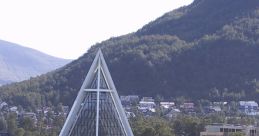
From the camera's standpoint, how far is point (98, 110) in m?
56.2

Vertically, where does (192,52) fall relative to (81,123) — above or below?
above

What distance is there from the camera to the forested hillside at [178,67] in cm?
13362

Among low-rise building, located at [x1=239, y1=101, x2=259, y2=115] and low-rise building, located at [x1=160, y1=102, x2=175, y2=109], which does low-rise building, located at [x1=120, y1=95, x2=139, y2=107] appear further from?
low-rise building, located at [x1=239, y1=101, x2=259, y2=115]

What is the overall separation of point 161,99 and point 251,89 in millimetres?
13447

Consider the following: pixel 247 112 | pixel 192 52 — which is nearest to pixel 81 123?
pixel 247 112

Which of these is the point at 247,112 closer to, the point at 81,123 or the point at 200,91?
the point at 200,91

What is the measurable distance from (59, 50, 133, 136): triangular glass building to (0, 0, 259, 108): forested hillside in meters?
71.4

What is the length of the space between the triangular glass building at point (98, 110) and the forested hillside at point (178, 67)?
234 ft

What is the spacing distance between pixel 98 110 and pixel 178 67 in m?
89.8

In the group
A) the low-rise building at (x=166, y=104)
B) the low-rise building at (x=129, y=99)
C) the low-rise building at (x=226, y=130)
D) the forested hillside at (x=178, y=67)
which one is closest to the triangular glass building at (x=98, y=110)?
the low-rise building at (x=226, y=130)

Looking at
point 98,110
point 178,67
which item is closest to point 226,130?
point 98,110

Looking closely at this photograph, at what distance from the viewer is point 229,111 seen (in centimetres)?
11625

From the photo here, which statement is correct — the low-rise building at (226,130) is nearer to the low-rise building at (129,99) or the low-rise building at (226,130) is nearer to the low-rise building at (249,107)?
the low-rise building at (249,107)

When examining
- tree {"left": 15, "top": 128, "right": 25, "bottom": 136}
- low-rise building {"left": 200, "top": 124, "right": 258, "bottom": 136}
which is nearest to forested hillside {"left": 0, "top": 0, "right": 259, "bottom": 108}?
low-rise building {"left": 200, "top": 124, "right": 258, "bottom": 136}
